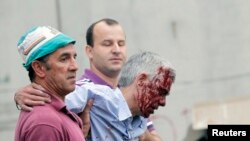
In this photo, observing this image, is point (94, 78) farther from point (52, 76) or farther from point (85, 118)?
point (52, 76)

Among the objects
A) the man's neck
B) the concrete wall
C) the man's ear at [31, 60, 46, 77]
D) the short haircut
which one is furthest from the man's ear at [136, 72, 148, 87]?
the concrete wall

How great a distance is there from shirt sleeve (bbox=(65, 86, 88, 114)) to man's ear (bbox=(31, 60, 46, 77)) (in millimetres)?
495

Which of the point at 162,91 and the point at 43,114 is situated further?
the point at 162,91

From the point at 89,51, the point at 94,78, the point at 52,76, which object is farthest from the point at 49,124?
the point at 89,51

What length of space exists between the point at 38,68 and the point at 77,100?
56cm

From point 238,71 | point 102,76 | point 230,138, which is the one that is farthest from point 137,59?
point 238,71

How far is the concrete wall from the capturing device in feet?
27.7

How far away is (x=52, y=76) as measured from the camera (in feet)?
12.8

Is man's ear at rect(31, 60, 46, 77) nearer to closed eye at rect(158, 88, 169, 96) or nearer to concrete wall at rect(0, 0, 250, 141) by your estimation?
closed eye at rect(158, 88, 169, 96)

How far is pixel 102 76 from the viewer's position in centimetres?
476

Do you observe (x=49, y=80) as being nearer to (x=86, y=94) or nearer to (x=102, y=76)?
(x=86, y=94)

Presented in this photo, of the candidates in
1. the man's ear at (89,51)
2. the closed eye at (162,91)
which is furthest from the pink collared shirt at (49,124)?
the man's ear at (89,51)

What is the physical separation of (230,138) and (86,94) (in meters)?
→ 0.88

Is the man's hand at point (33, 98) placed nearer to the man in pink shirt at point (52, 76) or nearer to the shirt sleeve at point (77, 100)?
the man in pink shirt at point (52, 76)
